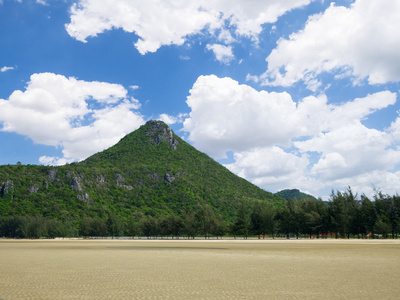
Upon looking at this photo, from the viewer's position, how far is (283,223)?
330ft

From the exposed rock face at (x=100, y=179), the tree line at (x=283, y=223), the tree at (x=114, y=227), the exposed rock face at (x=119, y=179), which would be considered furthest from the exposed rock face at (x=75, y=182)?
the tree at (x=114, y=227)

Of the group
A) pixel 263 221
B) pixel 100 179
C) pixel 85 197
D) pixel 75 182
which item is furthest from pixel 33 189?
pixel 263 221

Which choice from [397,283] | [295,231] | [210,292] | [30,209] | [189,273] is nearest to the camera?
[210,292]

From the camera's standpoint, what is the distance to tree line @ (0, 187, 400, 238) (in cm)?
8733

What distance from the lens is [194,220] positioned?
11362 cm

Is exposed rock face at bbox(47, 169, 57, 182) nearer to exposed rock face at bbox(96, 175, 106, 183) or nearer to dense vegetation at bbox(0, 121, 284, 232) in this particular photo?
dense vegetation at bbox(0, 121, 284, 232)

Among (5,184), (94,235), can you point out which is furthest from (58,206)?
(94,235)

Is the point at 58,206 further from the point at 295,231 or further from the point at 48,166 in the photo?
the point at 295,231

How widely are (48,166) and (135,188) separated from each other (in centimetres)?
5293

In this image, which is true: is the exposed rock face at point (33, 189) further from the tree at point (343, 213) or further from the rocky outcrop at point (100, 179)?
the tree at point (343, 213)

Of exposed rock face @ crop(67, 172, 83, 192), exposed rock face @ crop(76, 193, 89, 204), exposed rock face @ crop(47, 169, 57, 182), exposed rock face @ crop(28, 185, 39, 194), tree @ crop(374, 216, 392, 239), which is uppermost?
exposed rock face @ crop(47, 169, 57, 182)

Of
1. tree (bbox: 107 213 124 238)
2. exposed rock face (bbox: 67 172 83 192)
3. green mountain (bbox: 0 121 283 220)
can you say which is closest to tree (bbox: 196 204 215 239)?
tree (bbox: 107 213 124 238)

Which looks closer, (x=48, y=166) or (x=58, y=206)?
(x=58, y=206)

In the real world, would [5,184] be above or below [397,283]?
above
